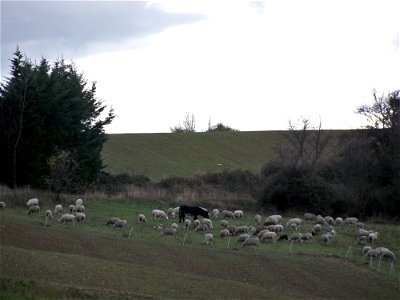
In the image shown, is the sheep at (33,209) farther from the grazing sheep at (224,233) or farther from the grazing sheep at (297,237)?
the grazing sheep at (297,237)

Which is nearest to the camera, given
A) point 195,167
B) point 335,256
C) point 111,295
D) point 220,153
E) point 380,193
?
point 111,295

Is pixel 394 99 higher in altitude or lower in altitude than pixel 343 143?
higher

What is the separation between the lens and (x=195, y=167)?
76000 mm

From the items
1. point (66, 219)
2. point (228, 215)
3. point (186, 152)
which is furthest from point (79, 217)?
point (186, 152)

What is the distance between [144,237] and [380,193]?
25219 mm

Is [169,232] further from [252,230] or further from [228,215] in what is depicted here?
[228,215]

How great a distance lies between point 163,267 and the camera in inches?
938

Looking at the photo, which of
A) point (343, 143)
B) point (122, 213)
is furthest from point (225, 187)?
point (122, 213)

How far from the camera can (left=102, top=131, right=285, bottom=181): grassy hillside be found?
74.4 metres

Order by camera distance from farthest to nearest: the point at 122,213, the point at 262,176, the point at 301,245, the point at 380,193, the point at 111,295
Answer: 1. the point at 262,176
2. the point at 380,193
3. the point at 122,213
4. the point at 301,245
5. the point at 111,295

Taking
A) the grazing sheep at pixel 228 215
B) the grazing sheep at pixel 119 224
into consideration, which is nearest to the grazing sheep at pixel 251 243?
the grazing sheep at pixel 119 224

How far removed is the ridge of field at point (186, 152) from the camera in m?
74.3

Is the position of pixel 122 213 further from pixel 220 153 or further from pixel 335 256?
pixel 220 153

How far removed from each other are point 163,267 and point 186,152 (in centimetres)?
6124
